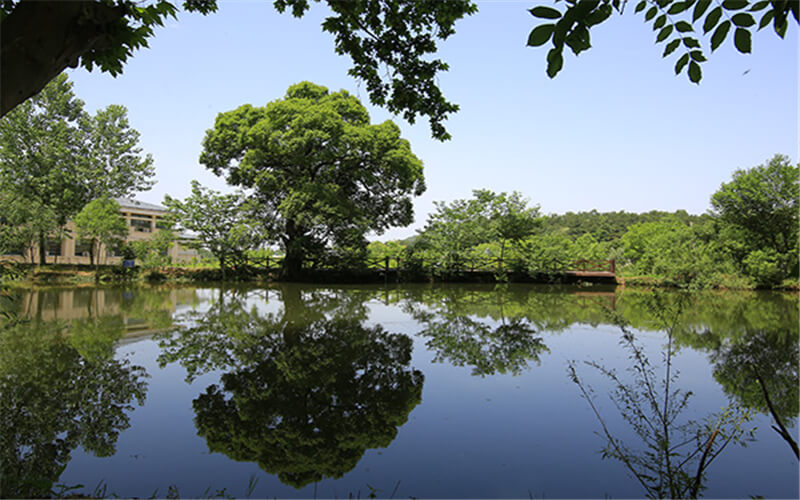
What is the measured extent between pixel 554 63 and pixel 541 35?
0.10 metres

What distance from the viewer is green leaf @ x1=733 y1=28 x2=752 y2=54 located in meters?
1.29

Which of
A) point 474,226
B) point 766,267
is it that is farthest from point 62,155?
point 766,267

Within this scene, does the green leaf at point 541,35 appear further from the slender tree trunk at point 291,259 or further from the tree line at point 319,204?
the slender tree trunk at point 291,259

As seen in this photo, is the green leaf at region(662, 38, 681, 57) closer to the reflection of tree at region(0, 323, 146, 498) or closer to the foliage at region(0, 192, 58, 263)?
the reflection of tree at region(0, 323, 146, 498)

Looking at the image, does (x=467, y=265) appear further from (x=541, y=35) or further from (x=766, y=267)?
(x=541, y=35)

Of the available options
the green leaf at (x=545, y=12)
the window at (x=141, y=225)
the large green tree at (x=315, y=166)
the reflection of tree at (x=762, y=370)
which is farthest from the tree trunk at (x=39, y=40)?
the window at (x=141, y=225)

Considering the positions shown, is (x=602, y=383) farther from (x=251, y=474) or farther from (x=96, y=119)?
(x=96, y=119)

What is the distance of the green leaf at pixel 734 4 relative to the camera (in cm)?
127

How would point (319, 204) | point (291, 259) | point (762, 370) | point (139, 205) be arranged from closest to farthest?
1. point (762, 370)
2. point (319, 204)
3. point (291, 259)
4. point (139, 205)

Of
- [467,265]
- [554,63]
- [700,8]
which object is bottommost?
[467,265]

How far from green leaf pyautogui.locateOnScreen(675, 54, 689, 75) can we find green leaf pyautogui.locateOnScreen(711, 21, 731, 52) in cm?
18

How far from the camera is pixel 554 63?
1.32 metres

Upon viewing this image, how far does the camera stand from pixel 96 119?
21.2m

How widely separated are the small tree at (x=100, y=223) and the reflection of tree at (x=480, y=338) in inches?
568
